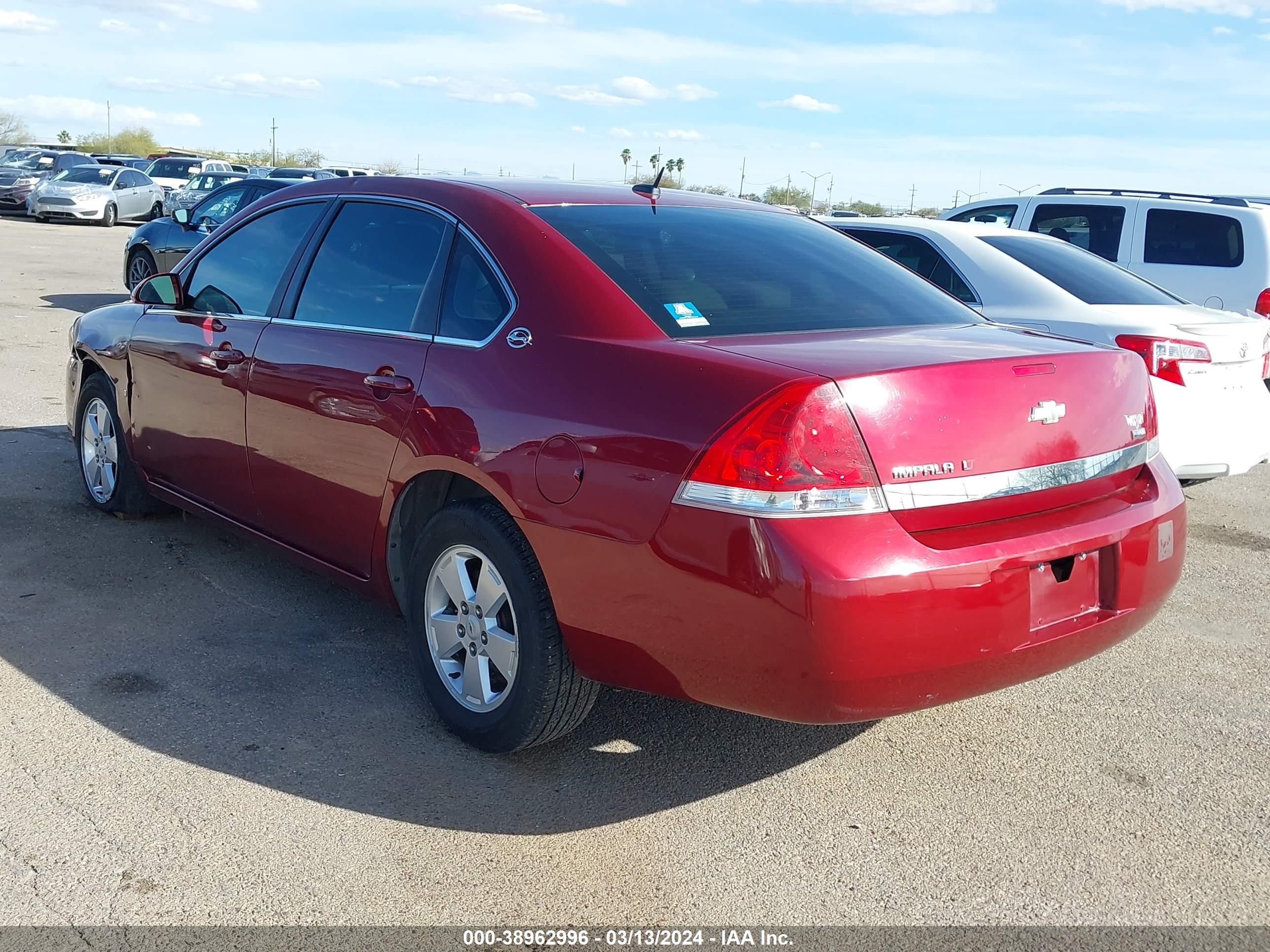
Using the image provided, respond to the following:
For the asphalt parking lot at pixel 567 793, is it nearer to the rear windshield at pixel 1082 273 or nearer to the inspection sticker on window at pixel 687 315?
the inspection sticker on window at pixel 687 315

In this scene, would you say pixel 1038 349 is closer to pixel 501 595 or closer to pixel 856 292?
pixel 856 292

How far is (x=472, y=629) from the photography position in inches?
134

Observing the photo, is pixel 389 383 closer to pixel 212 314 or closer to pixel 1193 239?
pixel 212 314

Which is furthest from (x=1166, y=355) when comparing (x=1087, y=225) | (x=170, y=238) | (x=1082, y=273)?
(x=170, y=238)

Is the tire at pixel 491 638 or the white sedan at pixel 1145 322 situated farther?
the white sedan at pixel 1145 322

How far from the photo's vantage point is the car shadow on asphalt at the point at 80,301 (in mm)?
13859

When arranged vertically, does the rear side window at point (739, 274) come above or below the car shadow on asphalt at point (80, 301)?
above

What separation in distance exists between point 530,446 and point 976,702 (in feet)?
5.95

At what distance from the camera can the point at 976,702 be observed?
12.8 feet

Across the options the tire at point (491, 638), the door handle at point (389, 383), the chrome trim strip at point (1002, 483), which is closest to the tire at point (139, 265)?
the door handle at point (389, 383)

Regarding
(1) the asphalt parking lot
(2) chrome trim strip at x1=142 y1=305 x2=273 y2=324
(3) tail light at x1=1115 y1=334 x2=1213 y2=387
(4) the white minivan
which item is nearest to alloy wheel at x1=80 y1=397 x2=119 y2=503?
(2) chrome trim strip at x1=142 y1=305 x2=273 y2=324

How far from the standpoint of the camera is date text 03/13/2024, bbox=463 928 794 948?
8.51ft

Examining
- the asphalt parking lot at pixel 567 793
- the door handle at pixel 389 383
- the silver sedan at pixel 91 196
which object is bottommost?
the asphalt parking lot at pixel 567 793

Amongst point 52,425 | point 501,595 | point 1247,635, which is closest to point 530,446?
point 501,595
